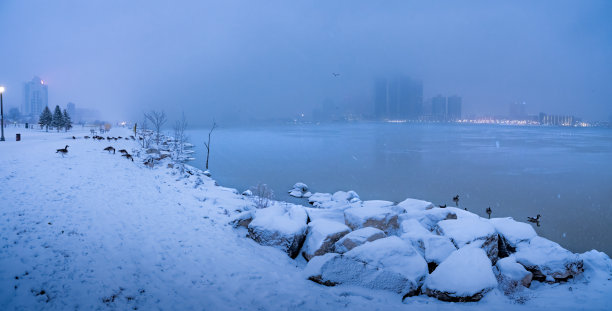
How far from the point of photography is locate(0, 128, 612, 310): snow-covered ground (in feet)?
21.1

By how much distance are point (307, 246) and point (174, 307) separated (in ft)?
16.6

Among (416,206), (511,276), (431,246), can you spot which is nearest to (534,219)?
(416,206)

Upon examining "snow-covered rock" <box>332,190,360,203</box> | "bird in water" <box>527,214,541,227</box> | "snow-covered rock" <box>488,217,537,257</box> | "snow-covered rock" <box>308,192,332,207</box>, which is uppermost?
"snow-covered rock" <box>488,217,537,257</box>

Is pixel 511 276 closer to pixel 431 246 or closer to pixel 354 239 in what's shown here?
pixel 431 246

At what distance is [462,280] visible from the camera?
25.8ft

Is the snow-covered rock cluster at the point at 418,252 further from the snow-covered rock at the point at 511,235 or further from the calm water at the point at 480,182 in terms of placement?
the calm water at the point at 480,182

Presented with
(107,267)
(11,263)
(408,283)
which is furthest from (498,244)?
(11,263)

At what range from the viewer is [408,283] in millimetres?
7945

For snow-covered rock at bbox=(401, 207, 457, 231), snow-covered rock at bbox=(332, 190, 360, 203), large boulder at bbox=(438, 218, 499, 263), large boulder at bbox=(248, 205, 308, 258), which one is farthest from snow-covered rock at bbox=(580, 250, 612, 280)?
snow-covered rock at bbox=(332, 190, 360, 203)

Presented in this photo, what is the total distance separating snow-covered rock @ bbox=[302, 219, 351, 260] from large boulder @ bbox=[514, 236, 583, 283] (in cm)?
584

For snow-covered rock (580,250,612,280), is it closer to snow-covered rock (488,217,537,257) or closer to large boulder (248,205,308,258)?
snow-covered rock (488,217,537,257)

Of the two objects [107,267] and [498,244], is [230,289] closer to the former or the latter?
[107,267]

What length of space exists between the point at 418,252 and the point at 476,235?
9.55 ft

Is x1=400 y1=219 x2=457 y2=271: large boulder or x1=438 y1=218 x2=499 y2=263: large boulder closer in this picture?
A: x1=400 y1=219 x2=457 y2=271: large boulder
